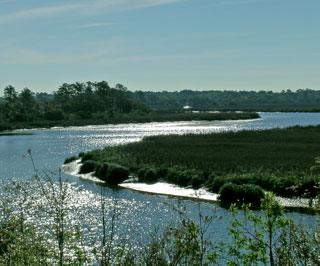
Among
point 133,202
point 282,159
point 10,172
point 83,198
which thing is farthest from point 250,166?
point 10,172

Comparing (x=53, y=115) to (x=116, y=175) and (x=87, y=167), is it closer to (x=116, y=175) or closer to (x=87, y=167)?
(x=87, y=167)

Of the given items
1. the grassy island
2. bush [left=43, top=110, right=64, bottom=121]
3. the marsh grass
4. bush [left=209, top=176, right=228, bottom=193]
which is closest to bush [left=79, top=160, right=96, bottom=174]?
the grassy island

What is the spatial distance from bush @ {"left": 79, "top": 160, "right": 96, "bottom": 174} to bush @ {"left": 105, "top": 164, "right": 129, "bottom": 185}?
626 cm

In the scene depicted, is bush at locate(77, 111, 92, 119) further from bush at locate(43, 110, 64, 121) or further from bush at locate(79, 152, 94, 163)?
bush at locate(79, 152, 94, 163)

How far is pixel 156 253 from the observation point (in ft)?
31.4

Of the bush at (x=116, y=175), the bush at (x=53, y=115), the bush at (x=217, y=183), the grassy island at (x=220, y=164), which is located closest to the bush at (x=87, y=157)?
the grassy island at (x=220, y=164)

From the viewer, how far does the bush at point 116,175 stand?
148ft

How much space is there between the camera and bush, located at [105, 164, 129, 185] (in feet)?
148

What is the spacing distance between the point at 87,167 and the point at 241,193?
910 inches

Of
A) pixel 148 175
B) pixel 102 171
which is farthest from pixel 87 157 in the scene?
pixel 148 175

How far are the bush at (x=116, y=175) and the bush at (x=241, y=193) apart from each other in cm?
1307

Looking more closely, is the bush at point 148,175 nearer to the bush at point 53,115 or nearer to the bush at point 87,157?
the bush at point 87,157

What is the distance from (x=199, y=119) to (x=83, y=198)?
13793 centimetres

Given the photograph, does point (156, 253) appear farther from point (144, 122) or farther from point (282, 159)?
point (144, 122)
